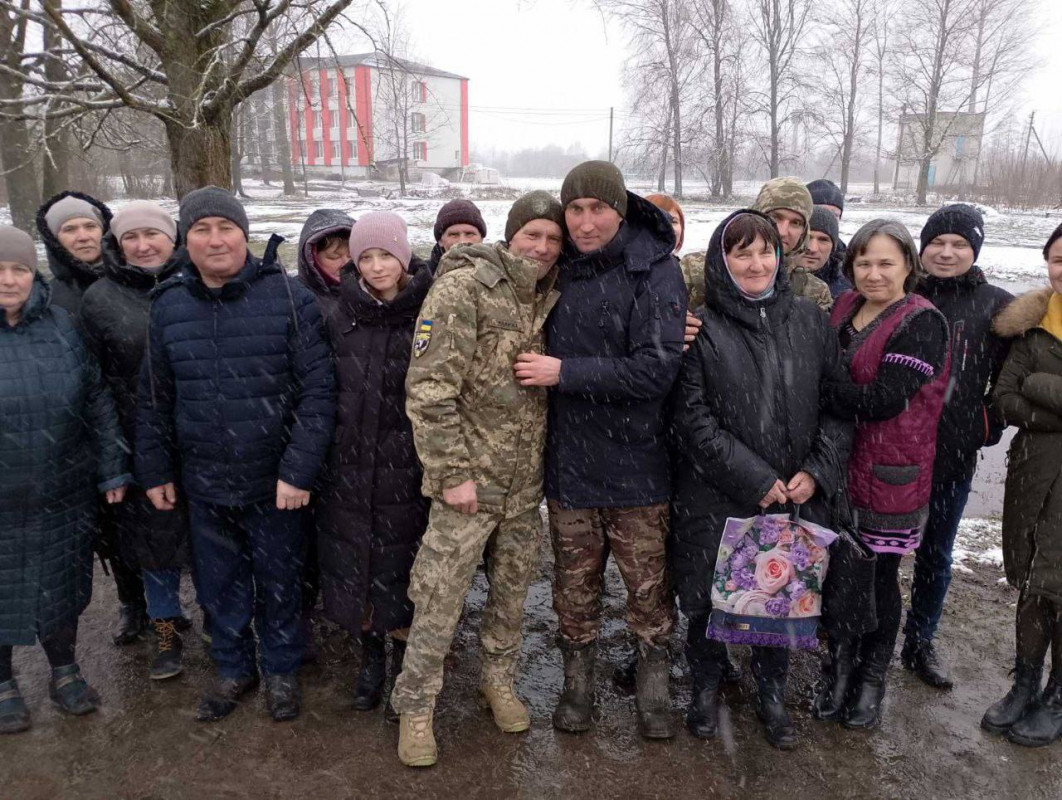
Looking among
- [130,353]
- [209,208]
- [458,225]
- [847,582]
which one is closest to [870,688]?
[847,582]

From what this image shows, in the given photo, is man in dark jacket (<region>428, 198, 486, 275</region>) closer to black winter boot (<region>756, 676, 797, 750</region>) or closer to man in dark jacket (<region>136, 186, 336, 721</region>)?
man in dark jacket (<region>136, 186, 336, 721</region>)

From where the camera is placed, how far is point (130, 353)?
3303 millimetres

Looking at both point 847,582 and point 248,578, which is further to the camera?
point 248,578

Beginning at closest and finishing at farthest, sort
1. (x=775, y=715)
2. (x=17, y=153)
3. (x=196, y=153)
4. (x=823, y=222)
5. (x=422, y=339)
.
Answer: (x=422, y=339) < (x=775, y=715) < (x=823, y=222) < (x=196, y=153) < (x=17, y=153)

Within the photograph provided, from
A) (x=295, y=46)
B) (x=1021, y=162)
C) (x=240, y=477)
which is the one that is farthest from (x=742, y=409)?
(x=1021, y=162)

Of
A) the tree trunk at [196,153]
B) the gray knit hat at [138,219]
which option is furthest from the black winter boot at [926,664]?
the tree trunk at [196,153]

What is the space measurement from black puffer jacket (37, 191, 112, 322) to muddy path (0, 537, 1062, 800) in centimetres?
177

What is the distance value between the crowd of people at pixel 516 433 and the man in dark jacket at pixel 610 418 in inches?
0.5

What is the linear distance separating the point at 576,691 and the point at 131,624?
7.67ft

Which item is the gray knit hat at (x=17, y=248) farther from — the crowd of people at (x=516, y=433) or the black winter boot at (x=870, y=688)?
the black winter boot at (x=870, y=688)

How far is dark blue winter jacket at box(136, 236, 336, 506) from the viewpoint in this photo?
116 inches

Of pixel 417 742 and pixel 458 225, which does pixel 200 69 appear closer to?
pixel 458 225

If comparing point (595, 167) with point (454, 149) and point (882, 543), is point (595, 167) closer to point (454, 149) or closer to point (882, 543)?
point (882, 543)

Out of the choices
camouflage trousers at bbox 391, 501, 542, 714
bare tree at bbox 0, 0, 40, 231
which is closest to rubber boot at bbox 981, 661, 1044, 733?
camouflage trousers at bbox 391, 501, 542, 714
